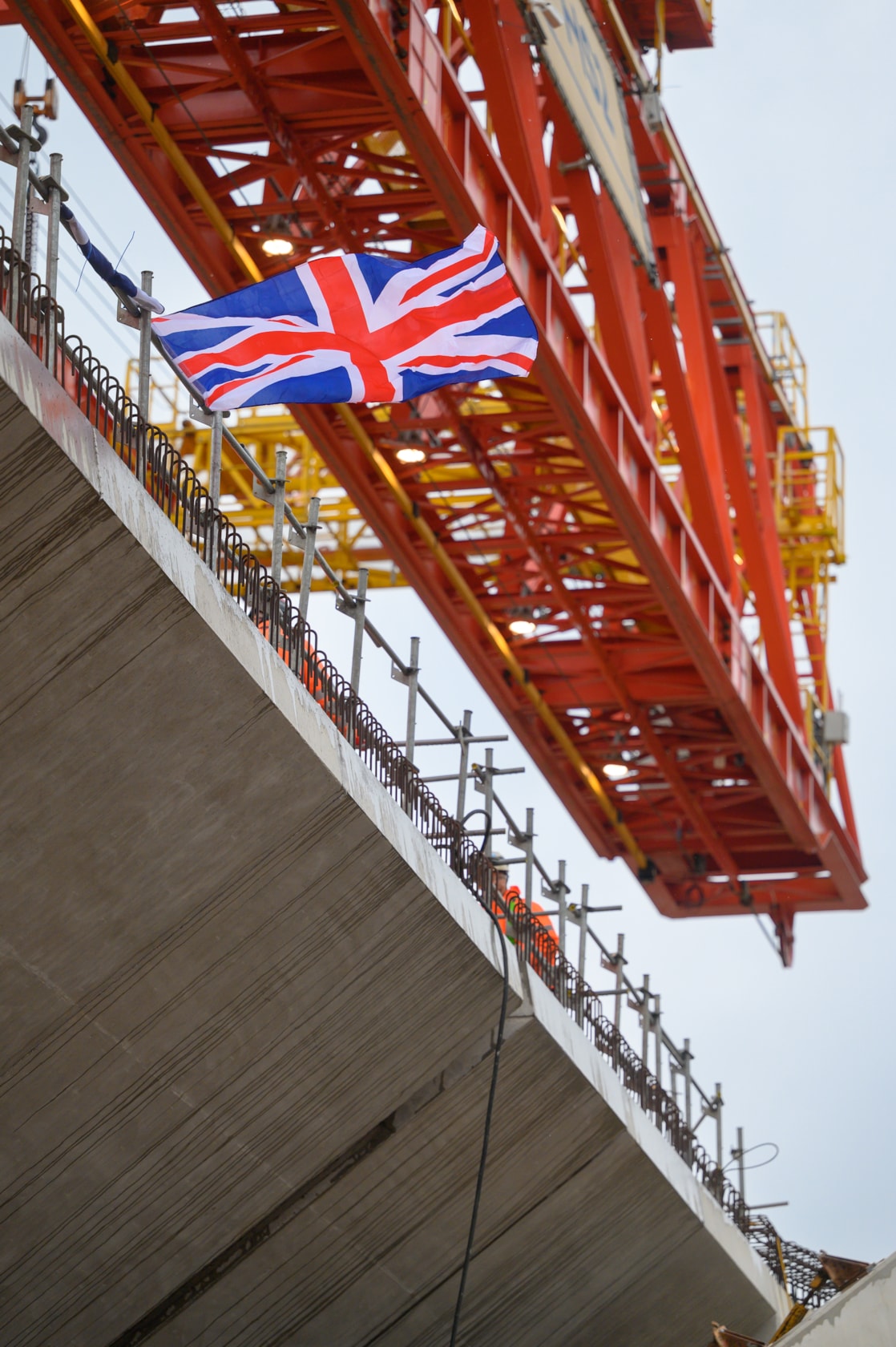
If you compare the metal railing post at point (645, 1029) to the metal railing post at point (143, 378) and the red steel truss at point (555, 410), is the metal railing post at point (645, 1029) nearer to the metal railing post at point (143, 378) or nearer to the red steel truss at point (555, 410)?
the red steel truss at point (555, 410)

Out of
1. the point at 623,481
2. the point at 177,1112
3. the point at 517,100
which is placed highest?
the point at 517,100

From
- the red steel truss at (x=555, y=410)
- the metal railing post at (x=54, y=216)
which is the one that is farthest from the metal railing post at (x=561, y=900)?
the metal railing post at (x=54, y=216)

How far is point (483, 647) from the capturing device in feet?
117

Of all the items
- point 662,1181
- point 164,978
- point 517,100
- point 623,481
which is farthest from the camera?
point 623,481

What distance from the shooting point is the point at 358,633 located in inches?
675

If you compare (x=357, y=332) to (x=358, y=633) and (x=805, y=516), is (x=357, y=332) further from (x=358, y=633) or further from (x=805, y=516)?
(x=805, y=516)

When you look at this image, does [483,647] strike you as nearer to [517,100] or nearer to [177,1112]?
[517,100]

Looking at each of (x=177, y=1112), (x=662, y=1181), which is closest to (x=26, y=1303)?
(x=177, y=1112)

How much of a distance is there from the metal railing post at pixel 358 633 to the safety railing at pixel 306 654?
4cm

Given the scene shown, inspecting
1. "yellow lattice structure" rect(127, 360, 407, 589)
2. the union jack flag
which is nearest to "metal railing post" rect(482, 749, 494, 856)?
the union jack flag

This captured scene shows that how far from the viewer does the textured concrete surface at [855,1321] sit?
17.6 meters

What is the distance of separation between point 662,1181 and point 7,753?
12.4 meters

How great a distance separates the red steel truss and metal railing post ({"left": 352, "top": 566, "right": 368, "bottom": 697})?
23.4 feet

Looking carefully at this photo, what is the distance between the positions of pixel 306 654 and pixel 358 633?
194cm
